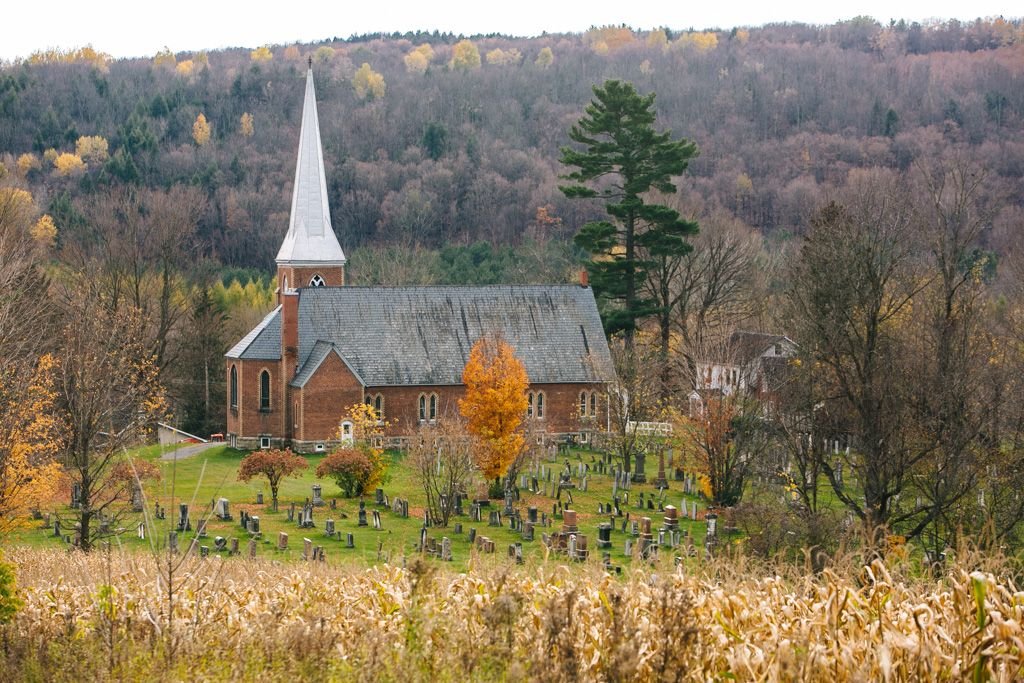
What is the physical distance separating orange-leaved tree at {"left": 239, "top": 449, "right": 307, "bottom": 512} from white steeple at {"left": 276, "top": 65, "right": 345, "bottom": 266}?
16904mm

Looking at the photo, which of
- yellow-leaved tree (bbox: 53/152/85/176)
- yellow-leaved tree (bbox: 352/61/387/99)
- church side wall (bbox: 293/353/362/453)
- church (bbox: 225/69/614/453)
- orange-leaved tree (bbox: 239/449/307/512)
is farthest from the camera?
yellow-leaved tree (bbox: 352/61/387/99)

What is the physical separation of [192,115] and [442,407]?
8307 centimetres

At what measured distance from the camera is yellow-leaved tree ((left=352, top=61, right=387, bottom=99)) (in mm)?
131125

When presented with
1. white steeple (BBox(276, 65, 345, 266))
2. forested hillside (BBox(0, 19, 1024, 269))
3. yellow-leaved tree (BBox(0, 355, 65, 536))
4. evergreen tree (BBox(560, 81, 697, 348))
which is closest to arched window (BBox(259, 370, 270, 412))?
white steeple (BBox(276, 65, 345, 266))

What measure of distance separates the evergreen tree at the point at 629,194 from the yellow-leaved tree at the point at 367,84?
82142mm

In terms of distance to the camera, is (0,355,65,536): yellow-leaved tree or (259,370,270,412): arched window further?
(259,370,270,412): arched window

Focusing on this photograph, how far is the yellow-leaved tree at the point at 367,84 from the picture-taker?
131 m

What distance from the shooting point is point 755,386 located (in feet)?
119

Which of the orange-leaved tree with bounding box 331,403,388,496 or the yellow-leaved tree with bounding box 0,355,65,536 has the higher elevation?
the yellow-leaved tree with bounding box 0,355,65,536

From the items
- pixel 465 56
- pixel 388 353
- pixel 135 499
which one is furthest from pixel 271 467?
pixel 465 56

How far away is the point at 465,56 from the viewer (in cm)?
15500

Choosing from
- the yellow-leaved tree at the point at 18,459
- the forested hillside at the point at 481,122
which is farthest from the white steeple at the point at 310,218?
the forested hillside at the point at 481,122

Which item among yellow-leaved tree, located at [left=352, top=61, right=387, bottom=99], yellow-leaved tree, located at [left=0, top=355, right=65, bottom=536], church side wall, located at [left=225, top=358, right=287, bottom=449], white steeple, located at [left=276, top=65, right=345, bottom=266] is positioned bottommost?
church side wall, located at [left=225, top=358, right=287, bottom=449]

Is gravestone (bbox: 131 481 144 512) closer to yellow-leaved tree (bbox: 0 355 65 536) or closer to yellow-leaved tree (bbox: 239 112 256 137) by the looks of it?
yellow-leaved tree (bbox: 0 355 65 536)
